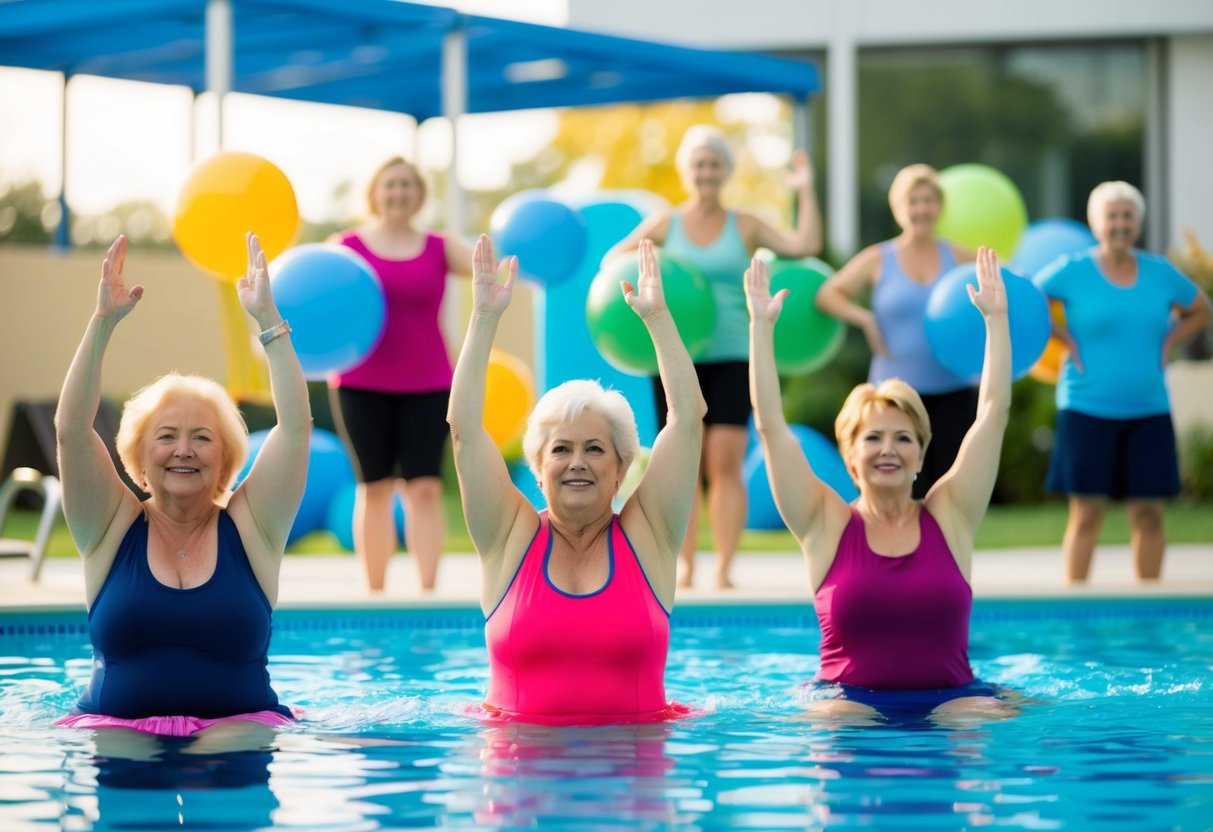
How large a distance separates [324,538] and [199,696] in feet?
28.1

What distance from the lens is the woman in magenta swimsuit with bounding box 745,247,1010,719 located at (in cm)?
445

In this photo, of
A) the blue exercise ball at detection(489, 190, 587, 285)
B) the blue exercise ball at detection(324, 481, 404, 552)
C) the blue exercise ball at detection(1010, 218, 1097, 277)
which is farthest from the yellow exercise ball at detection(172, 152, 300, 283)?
the blue exercise ball at detection(1010, 218, 1097, 277)

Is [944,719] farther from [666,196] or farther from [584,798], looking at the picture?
[666,196]

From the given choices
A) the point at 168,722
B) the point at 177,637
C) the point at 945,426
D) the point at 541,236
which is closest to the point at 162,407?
the point at 177,637

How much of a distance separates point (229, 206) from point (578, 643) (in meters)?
3.93

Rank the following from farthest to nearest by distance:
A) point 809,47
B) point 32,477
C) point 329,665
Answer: point 809,47 < point 32,477 < point 329,665

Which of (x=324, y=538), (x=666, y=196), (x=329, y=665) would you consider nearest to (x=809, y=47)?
(x=324, y=538)

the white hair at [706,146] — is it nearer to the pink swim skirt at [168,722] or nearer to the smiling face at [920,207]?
the smiling face at [920,207]

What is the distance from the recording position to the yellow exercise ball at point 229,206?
7359 mm

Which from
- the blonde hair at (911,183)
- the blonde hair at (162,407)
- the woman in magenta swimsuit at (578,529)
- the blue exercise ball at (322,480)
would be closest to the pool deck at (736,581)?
the blue exercise ball at (322,480)

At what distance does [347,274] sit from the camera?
693 centimetres

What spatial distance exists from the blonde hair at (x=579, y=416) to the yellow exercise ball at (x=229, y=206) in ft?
11.9

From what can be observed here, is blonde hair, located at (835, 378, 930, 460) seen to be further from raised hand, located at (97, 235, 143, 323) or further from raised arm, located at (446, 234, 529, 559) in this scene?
raised hand, located at (97, 235, 143, 323)

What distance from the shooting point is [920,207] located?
289 inches
